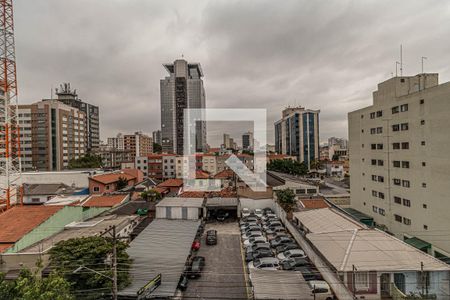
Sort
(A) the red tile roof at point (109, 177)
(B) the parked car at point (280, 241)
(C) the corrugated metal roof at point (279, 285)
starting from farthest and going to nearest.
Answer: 1. (A) the red tile roof at point (109, 177)
2. (B) the parked car at point (280, 241)
3. (C) the corrugated metal roof at point (279, 285)

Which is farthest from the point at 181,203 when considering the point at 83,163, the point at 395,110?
the point at 83,163

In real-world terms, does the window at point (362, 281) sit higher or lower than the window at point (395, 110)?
lower

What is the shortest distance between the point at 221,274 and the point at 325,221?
6650 millimetres

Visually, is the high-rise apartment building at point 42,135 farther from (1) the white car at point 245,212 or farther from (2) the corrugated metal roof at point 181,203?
(1) the white car at point 245,212

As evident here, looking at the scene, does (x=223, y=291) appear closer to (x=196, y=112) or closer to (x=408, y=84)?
(x=408, y=84)

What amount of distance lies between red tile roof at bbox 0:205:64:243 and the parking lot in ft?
27.1

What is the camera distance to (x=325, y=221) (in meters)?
13.2

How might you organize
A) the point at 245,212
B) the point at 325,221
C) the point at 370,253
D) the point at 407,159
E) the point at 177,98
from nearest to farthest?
the point at 370,253, the point at 325,221, the point at 407,159, the point at 245,212, the point at 177,98

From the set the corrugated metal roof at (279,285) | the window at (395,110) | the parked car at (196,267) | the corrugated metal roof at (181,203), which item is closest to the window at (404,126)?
the window at (395,110)

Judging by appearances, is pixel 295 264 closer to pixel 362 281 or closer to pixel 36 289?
pixel 362 281

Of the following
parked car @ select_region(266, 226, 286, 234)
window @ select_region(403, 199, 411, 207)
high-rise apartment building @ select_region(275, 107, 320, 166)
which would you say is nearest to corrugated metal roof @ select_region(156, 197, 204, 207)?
parked car @ select_region(266, 226, 286, 234)

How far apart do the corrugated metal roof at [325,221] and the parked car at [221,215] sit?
18.7 ft

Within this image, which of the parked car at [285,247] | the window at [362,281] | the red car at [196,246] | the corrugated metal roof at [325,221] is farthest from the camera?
the red car at [196,246]

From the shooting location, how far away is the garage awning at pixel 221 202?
60.3ft
